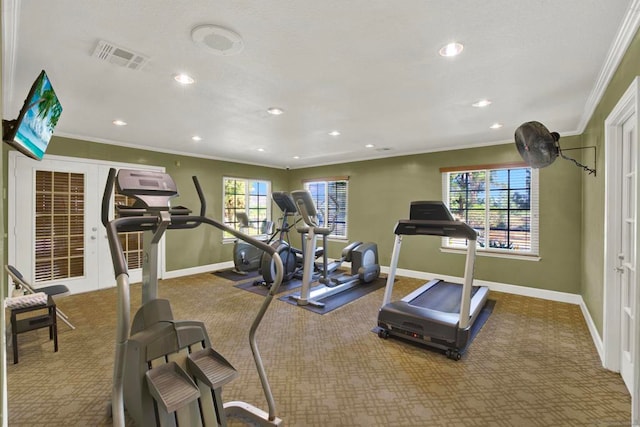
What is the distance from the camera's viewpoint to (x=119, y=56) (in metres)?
2.25

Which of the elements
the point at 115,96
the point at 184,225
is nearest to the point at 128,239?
the point at 115,96

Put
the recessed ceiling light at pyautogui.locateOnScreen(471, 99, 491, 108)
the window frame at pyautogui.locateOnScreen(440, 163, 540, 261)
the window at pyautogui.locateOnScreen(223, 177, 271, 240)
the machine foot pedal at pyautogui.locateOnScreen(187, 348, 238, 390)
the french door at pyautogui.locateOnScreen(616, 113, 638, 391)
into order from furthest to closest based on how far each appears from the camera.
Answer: the window at pyautogui.locateOnScreen(223, 177, 271, 240) → the window frame at pyautogui.locateOnScreen(440, 163, 540, 261) → the recessed ceiling light at pyautogui.locateOnScreen(471, 99, 491, 108) → the french door at pyautogui.locateOnScreen(616, 113, 638, 391) → the machine foot pedal at pyautogui.locateOnScreen(187, 348, 238, 390)

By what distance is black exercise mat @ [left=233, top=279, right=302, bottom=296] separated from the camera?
199 inches

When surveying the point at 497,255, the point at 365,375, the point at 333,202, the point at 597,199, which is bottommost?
the point at 365,375

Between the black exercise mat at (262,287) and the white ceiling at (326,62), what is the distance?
2.64 m

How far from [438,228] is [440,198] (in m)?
2.58

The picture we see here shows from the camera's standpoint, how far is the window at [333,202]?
7.23 meters

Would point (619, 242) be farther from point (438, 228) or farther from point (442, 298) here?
point (442, 298)

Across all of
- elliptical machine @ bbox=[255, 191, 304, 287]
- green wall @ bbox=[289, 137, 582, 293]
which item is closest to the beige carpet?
green wall @ bbox=[289, 137, 582, 293]

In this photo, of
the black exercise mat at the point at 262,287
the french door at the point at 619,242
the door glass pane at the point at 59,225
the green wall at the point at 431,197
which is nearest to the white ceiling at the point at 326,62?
the green wall at the point at 431,197

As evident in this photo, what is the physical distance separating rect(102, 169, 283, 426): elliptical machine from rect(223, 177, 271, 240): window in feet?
14.8

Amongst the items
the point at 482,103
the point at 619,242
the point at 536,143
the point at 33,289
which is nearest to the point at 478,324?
the point at 619,242

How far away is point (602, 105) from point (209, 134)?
472 centimetres

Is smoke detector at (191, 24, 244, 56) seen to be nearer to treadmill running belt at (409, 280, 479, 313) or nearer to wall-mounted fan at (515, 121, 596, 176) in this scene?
wall-mounted fan at (515, 121, 596, 176)
